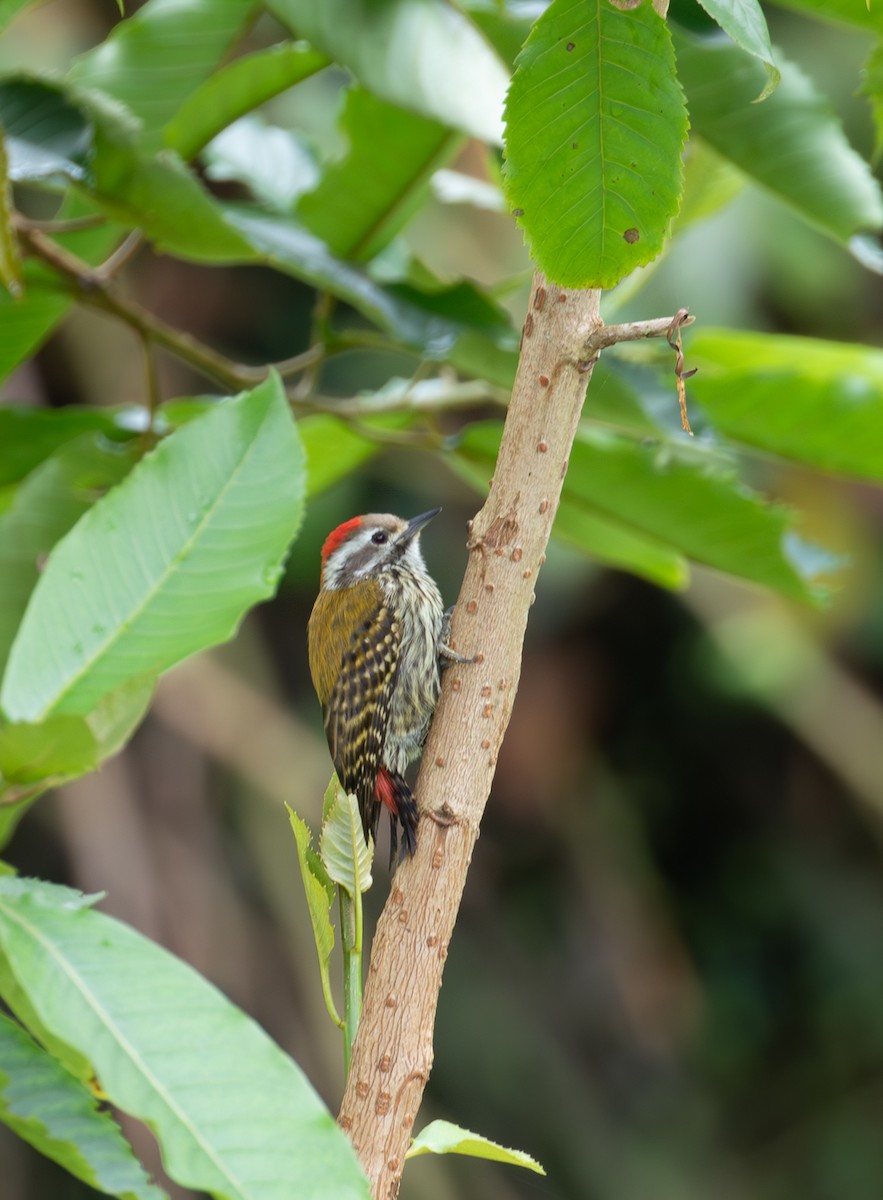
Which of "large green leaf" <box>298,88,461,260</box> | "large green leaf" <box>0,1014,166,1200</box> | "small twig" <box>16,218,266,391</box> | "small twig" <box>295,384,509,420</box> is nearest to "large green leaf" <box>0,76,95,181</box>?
"small twig" <box>16,218,266,391</box>

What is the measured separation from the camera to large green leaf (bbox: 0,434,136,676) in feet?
7.11

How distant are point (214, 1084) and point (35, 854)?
172 inches

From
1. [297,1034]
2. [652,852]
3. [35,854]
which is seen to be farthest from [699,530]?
[652,852]

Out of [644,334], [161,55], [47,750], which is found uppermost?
[161,55]

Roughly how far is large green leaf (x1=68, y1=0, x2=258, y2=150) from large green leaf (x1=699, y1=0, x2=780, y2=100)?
133 centimetres

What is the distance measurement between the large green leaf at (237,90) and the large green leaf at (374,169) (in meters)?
0.11

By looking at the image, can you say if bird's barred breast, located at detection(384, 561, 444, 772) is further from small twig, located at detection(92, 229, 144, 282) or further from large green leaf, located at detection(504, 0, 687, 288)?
large green leaf, located at detection(504, 0, 687, 288)

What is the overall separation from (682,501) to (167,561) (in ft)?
2.93

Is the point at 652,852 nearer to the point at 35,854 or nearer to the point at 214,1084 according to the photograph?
the point at 35,854

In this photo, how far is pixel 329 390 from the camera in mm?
6156

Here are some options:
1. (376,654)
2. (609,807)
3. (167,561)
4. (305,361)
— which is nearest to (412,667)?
(376,654)

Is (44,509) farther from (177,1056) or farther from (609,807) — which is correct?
(609,807)

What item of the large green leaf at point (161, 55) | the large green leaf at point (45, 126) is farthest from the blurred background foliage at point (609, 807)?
the large green leaf at point (45, 126)

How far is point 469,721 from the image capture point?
1.51m
